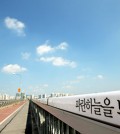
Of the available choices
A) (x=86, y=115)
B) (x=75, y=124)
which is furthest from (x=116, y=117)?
(x=75, y=124)

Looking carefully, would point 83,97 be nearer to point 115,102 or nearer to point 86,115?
point 86,115

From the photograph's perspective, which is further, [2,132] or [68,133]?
[2,132]

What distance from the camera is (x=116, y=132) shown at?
1374 mm

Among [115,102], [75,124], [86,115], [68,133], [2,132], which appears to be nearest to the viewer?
[115,102]

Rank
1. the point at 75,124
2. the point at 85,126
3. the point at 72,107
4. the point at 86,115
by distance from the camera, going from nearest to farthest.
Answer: the point at 85,126
the point at 86,115
the point at 75,124
the point at 72,107

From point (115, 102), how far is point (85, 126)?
1.87 ft

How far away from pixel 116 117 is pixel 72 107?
50.1 inches

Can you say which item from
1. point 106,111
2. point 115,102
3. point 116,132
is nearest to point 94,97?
point 106,111

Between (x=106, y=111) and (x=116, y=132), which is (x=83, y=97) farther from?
(x=116, y=132)

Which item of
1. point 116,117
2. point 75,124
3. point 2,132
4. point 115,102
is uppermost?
point 115,102

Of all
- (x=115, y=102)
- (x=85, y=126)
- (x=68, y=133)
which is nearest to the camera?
(x=115, y=102)

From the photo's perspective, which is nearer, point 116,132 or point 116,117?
point 116,132

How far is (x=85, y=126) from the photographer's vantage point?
1974 mm

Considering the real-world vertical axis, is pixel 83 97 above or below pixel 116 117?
above
